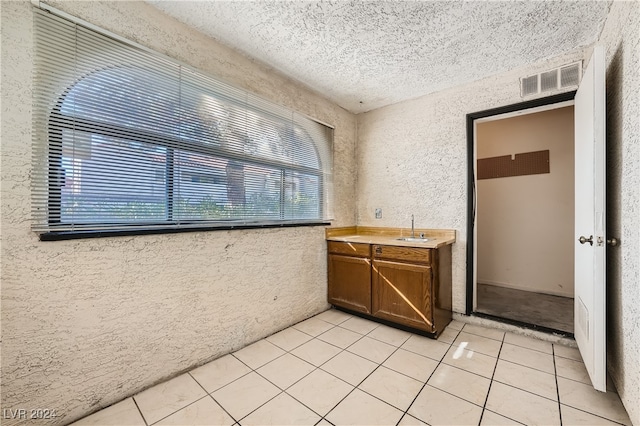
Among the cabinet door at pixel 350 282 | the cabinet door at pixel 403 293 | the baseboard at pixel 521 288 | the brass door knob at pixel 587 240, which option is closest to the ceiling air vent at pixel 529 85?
the brass door knob at pixel 587 240

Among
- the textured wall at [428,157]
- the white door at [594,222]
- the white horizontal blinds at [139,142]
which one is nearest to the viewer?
the white horizontal blinds at [139,142]

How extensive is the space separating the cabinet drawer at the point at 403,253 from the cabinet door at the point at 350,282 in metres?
0.16

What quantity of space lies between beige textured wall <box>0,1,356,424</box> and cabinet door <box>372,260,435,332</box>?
3.28 feet

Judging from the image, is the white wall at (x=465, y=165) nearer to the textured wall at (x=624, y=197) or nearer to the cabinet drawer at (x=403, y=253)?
the textured wall at (x=624, y=197)

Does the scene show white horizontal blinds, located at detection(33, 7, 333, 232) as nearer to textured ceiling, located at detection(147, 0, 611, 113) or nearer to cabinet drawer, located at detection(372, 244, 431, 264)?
textured ceiling, located at detection(147, 0, 611, 113)

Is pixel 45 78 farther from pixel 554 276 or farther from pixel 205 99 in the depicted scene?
pixel 554 276

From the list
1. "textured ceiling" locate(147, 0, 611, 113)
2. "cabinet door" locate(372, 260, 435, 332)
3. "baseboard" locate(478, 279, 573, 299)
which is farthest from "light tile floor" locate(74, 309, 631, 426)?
"textured ceiling" locate(147, 0, 611, 113)

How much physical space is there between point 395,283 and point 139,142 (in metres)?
2.45

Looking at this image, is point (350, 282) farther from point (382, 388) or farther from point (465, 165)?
point (465, 165)

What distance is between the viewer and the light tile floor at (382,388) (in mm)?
1495

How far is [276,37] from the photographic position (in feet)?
6.90

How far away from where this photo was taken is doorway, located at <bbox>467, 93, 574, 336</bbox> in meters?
3.42

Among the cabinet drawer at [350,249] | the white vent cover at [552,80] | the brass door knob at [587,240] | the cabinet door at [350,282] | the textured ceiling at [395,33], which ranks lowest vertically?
the cabinet door at [350,282]

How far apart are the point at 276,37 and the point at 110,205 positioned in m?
1.74
